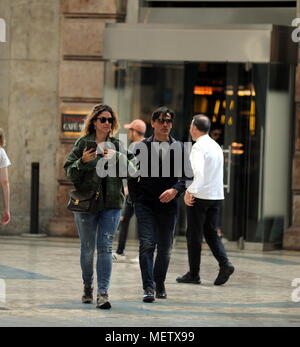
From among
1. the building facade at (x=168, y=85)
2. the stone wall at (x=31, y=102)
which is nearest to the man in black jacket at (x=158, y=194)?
the building facade at (x=168, y=85)

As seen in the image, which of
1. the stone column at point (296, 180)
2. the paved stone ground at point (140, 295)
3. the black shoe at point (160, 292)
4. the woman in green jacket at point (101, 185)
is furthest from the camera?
the stone column at point (296, 180)

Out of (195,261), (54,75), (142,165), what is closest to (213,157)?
(195,261)

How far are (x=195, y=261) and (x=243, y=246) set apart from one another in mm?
4403

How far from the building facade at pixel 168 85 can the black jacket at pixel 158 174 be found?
5.76m

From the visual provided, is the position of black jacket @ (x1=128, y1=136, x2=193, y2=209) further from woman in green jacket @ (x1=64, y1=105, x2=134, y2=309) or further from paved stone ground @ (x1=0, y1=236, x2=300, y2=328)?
paved stone ground @ (x1=0, y1=236, x2=300, y2=328)

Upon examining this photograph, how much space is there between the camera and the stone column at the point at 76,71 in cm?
1753

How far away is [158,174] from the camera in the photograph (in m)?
11.1

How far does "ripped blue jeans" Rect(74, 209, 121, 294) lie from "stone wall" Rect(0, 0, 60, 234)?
7.36m

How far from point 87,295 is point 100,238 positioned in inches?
23.3

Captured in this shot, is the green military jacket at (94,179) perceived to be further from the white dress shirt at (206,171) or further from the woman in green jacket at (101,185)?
the white dress shirt at (206,171)

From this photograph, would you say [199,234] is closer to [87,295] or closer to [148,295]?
[148,295]

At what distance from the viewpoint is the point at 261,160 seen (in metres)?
17.0

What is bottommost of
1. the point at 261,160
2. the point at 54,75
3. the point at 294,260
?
the point at 294,260

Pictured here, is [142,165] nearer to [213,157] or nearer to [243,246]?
[213,157]
